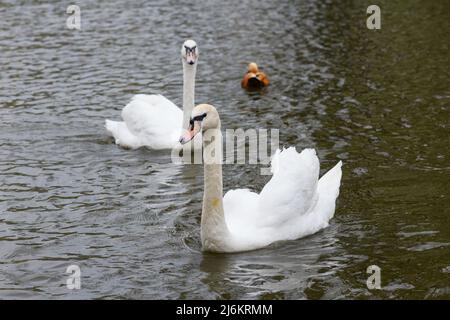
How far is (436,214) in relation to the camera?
1018 centimetres

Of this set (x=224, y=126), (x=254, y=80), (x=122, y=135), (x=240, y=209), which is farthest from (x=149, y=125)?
(x=240, y=209)

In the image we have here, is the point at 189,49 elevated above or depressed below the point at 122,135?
above

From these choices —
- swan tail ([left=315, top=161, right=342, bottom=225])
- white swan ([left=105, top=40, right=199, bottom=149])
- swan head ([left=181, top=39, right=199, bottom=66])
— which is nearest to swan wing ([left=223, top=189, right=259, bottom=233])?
swan tail ([left=315, top=161, right=342, bottom=225])

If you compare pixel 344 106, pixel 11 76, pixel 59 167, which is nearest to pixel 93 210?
pixel 59 167

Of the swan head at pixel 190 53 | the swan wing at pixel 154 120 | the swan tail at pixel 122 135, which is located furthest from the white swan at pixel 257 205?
the swan tail at pixel 122 135

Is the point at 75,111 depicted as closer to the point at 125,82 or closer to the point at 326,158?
the point at 125,82

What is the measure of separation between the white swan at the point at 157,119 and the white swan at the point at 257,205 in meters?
3.64

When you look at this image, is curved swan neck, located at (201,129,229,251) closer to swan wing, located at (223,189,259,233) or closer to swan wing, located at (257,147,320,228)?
swan wing, located at (223,189,259,233)

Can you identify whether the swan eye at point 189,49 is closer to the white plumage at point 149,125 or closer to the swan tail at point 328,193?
the white plumage at point 149,125

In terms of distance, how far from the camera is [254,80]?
16.4 meters

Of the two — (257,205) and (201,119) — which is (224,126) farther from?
(201,119)

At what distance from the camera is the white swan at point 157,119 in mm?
13172

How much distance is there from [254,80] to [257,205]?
7.16 metres
